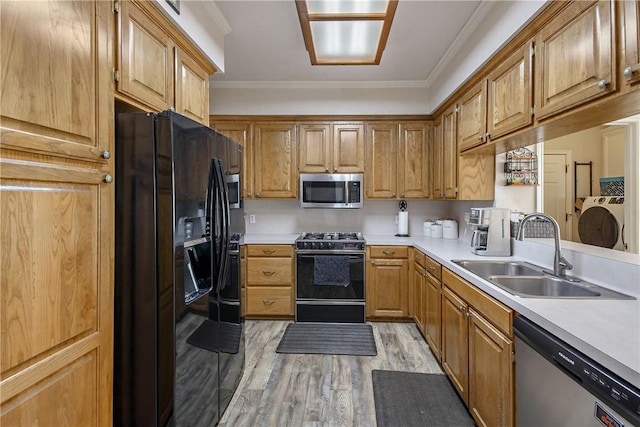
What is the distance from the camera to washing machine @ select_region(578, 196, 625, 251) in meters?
1.96

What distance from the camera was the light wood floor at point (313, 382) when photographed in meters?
1.92

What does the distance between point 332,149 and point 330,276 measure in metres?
1.47

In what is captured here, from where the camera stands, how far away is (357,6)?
199 cm

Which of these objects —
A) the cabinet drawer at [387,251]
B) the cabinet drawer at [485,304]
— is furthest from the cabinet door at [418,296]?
the cabinet drawer at [485,304]

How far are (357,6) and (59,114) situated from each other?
5.82 feet

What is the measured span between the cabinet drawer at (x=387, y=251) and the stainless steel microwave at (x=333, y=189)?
1.88ft

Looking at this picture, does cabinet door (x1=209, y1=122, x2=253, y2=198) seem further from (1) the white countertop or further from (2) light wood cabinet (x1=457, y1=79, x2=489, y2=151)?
(1) the white countertop

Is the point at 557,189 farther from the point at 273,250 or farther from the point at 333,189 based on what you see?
the point at 273,250

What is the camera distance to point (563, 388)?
1.09 metres

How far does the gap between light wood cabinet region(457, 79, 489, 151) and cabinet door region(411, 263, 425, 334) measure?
1247mm

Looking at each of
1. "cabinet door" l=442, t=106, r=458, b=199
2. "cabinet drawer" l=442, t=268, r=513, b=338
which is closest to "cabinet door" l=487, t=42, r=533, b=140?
"cabinet door" l=442, t=106, r=458, b=199

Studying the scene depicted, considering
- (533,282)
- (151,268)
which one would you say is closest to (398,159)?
(533,282)

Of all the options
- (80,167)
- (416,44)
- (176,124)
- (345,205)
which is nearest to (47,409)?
(80,167)

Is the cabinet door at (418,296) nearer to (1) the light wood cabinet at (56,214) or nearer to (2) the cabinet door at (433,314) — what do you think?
(2) the cabinet door at (433,314)
